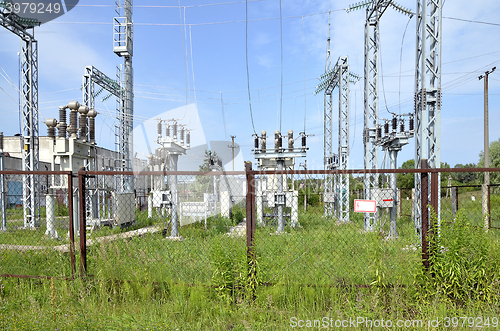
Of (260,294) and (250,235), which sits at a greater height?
(250,235)

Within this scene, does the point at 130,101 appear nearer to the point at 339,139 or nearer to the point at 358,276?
the point at 339,139

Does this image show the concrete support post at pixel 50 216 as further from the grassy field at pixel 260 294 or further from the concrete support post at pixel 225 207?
the concrete support post at pixel 225 207

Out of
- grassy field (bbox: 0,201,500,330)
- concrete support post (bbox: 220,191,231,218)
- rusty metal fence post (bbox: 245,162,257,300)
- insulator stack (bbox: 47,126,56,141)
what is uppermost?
insulator stack (bbox: 47,126,56,141)

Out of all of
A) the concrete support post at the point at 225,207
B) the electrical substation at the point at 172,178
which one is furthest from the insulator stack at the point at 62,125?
the concrete support post at the point at 225,207

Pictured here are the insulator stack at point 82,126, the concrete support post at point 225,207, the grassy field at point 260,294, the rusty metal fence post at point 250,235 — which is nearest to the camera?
the grassy field at point 260,294

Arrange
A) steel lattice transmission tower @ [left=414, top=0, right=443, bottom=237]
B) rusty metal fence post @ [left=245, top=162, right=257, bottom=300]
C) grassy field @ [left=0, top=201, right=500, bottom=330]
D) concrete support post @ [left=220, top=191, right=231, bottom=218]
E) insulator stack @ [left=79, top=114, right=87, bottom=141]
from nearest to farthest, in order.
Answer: grassy field @ [left=0, top=201, right=500, bottom=330]
rusty metal fence post @ [left=245, top=162, right=257, bottom=300]
steel lattice transmission tower @ [left=414, top=0, right=443, bottom=237]
insulator stack @ [left=79, top=114, right=87, bottom=141]
concrete support post @ [left=220, top=191, right=231, bottom=218]

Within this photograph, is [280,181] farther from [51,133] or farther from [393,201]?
[51,133]

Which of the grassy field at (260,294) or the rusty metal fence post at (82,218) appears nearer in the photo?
the grassy field at (260,294)

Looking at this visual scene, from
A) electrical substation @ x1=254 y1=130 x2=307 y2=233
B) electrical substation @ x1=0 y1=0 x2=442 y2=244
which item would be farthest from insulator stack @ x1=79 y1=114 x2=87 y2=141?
electrical substation @ x1=254 y1=130 x2=307 y2=233

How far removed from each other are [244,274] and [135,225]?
8135 millimetres

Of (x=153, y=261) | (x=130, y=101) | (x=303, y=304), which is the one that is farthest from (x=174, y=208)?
(x=130, y=101)

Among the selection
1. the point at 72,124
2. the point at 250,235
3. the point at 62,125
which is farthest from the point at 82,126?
the point at 250,235

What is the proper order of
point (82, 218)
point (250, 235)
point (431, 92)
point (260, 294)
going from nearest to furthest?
point (260, 294)
point (250, 235)
point (82, 218)
point (431, 92)

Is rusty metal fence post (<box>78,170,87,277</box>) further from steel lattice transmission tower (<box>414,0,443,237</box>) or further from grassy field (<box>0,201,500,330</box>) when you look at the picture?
steel lattice transmission tower (<box>414,0,443,237</box>)
